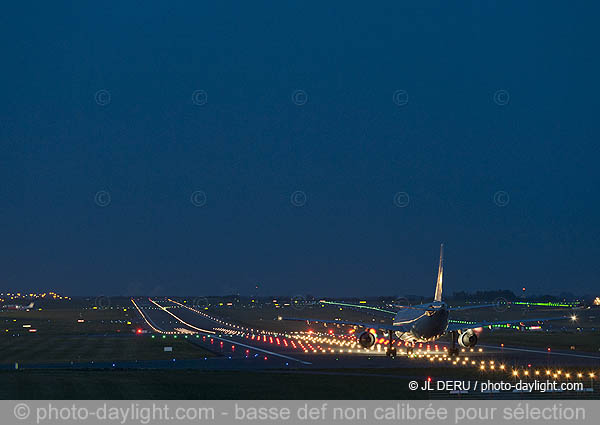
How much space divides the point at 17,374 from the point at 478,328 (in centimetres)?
4565

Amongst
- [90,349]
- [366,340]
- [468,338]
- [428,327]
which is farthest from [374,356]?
[90,349]

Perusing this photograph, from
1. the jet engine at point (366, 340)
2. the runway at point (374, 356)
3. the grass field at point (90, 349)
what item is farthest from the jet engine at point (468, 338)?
the grass field at point (90, 349)

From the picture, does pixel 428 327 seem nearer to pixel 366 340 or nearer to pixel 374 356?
pixel 374 356

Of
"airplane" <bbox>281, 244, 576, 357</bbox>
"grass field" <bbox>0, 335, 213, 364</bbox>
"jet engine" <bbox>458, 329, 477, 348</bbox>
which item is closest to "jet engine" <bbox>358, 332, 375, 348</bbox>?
A: "airplane" <bbox>281, 244, 576, 357</bbox>

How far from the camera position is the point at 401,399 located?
43719 mm

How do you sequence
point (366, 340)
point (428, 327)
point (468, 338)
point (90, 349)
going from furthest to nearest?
point (90, 349) < point (366, 340) < point (468, 338) < point (428, 327)

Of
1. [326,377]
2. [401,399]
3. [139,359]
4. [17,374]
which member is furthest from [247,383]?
[139,359]

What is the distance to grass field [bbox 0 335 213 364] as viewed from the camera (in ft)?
246

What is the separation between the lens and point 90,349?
8625 cm

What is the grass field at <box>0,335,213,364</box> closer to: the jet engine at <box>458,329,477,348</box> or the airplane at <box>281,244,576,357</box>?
the airplane at <box>281,244,576,357</box>

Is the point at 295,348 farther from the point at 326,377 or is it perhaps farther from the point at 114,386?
the point at 114,386

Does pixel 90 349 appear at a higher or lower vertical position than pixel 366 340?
lower

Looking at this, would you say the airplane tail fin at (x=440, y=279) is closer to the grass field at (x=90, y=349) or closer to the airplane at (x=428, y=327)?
the airplane at (x=428, y=327)

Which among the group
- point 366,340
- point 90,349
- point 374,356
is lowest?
point 374,356
